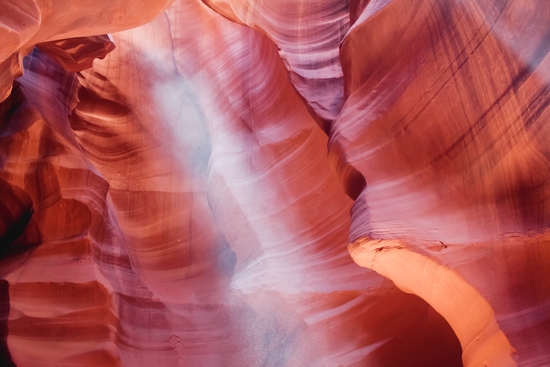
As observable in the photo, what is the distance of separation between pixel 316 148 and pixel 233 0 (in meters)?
1.44

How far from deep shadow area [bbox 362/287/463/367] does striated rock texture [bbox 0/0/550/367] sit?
13mm

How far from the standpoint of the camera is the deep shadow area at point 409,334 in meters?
3.51

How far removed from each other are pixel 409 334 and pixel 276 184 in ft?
4.73

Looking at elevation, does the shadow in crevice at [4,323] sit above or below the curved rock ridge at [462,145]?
below

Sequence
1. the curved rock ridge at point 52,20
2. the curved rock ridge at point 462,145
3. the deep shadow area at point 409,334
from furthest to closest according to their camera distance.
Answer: the deep shadow area at point 409,334 → the curved rock ridge at point 462,145 → the curved rock ridge at point 52,20

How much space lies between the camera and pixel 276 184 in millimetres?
4188

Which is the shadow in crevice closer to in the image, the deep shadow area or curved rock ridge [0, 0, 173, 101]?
curved rock ridge [0, 0, 173, 101]

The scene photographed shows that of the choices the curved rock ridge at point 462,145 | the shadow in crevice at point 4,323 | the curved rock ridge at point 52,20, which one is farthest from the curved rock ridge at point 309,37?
the shadow in crevice at point 4,323

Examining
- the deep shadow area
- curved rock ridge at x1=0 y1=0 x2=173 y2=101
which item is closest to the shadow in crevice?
curved rock ridge at x1=0 y1=0 x2=173 y2=101

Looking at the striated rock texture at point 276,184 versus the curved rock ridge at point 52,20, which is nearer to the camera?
the curved rock ridge at point 52,20

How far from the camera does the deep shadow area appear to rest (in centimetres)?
351

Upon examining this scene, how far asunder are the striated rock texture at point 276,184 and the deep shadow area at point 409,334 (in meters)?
0.01

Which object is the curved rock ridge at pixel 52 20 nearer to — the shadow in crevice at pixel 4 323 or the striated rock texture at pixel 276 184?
the striated rock texture at pixel 276 184

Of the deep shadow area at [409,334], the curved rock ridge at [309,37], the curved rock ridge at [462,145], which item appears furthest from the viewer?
the curved rock ridge at [309,37]
